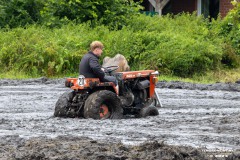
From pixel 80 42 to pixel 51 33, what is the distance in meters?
1.90

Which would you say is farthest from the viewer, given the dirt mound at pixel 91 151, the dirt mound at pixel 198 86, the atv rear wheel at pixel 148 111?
the dirt mound at pixel 198 86

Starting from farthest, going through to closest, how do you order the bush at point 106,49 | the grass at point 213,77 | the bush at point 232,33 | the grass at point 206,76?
1. the bush at point 232,33
2. the grass at point 213,77
3. the bush at point 106,49
4. the grass at point 206,76

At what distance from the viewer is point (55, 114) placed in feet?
51.5

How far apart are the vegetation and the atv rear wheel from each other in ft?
30.0

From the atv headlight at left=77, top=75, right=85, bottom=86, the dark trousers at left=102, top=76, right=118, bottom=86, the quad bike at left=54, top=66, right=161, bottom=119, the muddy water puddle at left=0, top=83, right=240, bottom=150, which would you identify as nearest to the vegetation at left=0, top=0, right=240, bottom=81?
the muddy water puddle at left=0, top=83, right=240, bottom=150

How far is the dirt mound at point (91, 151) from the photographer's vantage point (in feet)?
30.2

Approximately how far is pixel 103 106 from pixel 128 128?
222 cm

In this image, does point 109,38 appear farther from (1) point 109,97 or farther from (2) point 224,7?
(1) point 109,97

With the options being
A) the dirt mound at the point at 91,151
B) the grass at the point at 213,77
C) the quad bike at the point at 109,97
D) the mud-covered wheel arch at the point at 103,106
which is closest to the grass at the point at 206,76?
the grass at the point at 213,77

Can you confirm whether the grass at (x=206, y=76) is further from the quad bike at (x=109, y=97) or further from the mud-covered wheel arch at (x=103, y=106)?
the mud-covered wheel arch at (x=103, y=106)

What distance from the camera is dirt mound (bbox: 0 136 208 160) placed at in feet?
30.2

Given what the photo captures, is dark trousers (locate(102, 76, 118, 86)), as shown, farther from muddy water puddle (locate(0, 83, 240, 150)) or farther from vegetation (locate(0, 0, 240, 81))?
vegetation (locate(0, 0, 240, 81))

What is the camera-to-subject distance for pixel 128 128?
13.6 metres

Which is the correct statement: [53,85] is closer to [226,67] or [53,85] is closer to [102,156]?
[226,67]
